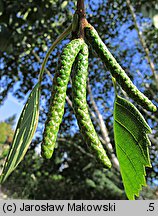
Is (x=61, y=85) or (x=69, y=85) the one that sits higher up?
(x=69, y=85)

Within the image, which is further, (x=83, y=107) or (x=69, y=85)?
(x=69, y=85)

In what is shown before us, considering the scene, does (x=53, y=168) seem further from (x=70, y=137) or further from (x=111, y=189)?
(x=70, y=137)

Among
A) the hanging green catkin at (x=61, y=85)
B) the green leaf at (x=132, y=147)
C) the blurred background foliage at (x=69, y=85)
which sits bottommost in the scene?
the green leaf at (x=132, y=147)

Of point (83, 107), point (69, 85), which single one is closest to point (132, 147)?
point (83, 107)

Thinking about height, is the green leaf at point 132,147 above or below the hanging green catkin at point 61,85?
below

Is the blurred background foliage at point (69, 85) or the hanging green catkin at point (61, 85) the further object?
the blurred background foliage at point (69, 85)

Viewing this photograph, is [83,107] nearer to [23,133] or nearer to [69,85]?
[23,133]
